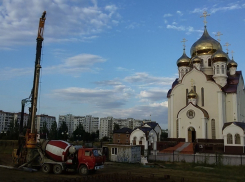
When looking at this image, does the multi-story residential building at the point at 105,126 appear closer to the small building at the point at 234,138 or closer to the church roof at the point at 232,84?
the church roof at the point at 232,84

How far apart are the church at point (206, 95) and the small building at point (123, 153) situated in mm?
11615

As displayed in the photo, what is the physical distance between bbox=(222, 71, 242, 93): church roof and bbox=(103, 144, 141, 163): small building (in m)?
16.2

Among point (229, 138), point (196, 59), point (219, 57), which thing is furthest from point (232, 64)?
point (229, 138)

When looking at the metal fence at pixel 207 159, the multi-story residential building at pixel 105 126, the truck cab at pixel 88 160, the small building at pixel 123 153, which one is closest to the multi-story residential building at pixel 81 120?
the multi-story residential building at pixel 105 126

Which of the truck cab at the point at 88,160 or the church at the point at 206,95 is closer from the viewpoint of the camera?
the truck cab at the point at 88,160

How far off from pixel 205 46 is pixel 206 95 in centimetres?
846

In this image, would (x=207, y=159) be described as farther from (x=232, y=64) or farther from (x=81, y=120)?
(x=81, y=120)

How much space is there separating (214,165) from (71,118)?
11097 centimetres

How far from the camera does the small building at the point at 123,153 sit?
1981 cm

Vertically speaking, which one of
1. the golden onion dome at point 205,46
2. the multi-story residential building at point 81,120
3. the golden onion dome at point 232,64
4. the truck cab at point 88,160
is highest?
the golden onion dome at point 205,46

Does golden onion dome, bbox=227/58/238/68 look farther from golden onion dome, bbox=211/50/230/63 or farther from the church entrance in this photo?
the church entrance

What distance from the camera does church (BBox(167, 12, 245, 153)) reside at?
29.6 metres

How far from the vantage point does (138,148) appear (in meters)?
20.7

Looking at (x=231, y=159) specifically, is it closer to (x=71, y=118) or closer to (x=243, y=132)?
(x=243, y=132)
